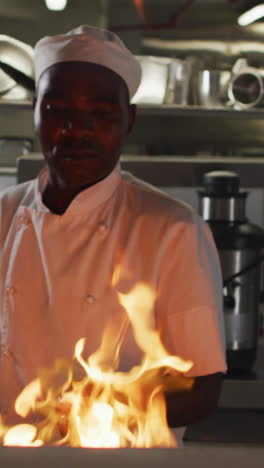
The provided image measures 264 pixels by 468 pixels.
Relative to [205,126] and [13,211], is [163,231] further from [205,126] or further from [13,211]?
[205,126]

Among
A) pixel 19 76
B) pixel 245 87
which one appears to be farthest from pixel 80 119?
pixel 245 87

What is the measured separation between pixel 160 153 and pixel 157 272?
6.92ft

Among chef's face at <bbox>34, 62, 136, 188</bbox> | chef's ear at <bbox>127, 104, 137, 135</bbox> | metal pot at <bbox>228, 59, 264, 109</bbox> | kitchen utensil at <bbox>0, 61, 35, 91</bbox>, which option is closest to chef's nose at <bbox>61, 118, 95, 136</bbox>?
chef's face at <bbox>34, 62, 136, 188</bbox>

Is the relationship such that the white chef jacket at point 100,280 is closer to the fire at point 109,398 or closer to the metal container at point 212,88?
the fire at point 109,398

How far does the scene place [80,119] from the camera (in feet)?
3.72

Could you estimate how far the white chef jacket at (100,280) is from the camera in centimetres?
118

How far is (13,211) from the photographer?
1.34 meters

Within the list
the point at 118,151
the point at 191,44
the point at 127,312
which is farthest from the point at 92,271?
the point at 191,44

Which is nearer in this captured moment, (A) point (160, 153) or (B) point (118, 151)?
(B) point (118, 151)

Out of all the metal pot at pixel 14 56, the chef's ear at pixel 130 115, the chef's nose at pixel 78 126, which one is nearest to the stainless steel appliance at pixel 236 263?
the chef's ear at pixel 130 115

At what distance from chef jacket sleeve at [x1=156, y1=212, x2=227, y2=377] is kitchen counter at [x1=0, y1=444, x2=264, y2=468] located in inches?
25.4

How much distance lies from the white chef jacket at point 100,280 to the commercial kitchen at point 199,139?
0.23 metres

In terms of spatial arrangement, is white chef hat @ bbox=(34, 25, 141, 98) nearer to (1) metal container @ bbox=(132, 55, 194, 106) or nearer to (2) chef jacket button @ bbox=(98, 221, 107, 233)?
(2) chef jacket button @ bbox=(98, 221, 107, 233)

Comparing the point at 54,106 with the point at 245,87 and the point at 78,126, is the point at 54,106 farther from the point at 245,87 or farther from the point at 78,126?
the point at 245,87
